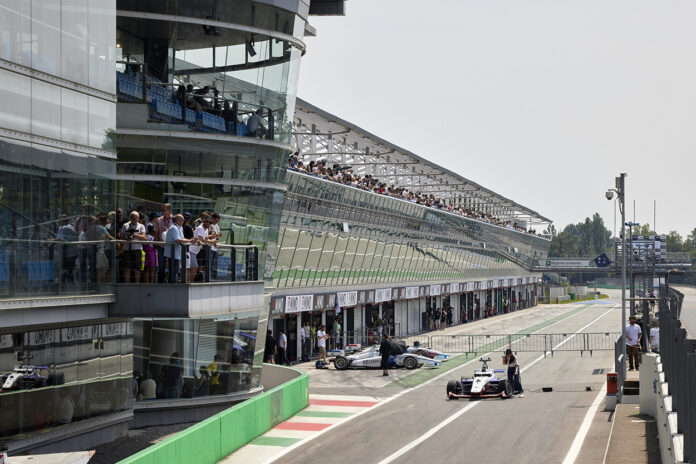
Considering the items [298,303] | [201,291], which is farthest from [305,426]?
[298,303]

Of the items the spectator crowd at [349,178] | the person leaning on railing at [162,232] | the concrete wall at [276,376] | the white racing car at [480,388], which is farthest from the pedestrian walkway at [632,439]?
the spectator crowd at [349,178]

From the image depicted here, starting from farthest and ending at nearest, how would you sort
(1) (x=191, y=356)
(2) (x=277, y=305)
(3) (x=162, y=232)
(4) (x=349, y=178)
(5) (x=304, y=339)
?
(4) (x=349, y=178)
(5) (x=304, y=339)
(2) (x=277, y=305)
(1) (x=191, y=356)
(3) (x=162, y=232)

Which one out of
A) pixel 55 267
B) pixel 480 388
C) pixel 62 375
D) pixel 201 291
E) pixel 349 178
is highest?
pixel 349 178

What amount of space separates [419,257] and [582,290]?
85.9m

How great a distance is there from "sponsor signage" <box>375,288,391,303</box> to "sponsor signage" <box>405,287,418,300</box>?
3863 mm

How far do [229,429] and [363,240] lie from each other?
100 ft

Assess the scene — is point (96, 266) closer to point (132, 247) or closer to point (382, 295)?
point (132, 247)

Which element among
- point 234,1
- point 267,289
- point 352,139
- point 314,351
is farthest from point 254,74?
point 352,139

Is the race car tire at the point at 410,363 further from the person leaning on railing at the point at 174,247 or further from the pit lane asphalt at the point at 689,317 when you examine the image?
the person leaning on railing at the point at 174,247

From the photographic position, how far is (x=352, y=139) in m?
54.0

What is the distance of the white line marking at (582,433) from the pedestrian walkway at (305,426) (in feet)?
19.2

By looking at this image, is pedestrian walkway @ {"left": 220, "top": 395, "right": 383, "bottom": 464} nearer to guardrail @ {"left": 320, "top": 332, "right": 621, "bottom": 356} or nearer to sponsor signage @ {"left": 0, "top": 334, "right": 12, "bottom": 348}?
sponsor signage @ {"left": 0, "top": 334, "right": 12, "bottom": 348}

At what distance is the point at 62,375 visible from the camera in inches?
766

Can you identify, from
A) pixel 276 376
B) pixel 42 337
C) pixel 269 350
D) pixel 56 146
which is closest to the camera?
pixel 56 146
